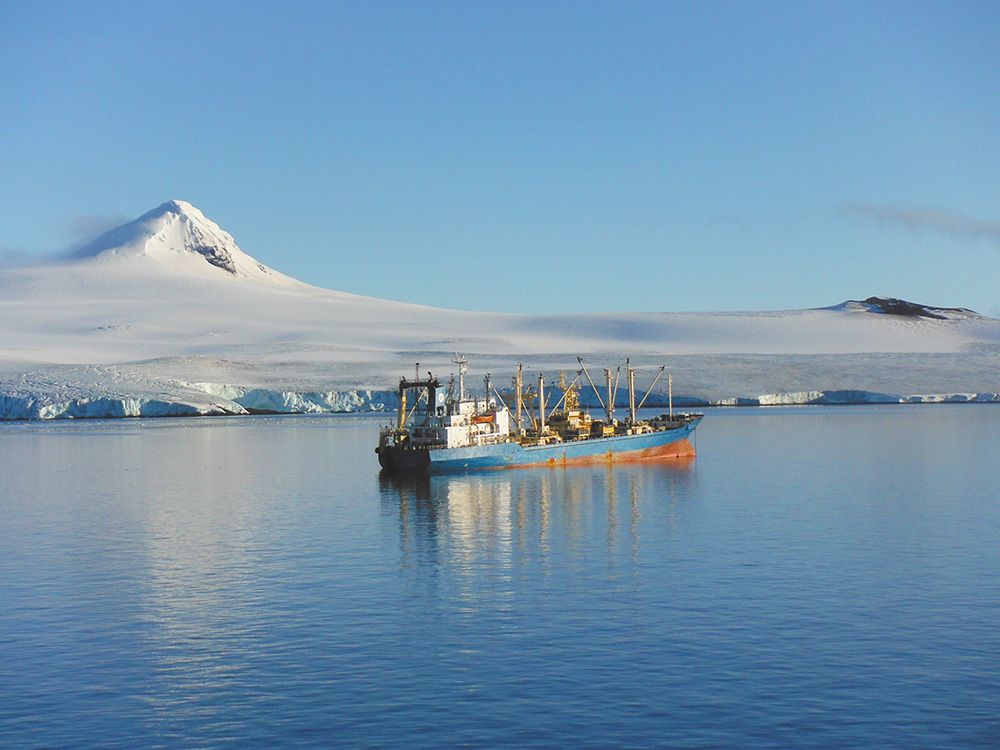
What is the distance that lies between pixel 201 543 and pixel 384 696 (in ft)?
47.3

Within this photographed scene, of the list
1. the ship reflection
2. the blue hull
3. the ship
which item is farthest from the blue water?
the ship

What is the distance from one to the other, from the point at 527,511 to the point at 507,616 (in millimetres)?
14811

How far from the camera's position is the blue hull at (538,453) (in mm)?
47062

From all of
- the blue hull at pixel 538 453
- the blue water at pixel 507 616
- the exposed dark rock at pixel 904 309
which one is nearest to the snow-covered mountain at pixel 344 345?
the exposed dark rock at pixel 904 309

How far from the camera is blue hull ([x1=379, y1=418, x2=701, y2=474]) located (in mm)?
47062

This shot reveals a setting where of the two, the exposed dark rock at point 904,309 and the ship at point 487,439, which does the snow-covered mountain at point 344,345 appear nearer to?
the exposed dark rock at point 904,309

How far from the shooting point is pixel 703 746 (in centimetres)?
1387

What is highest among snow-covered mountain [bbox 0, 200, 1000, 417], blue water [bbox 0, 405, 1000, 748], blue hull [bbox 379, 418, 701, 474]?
snow-covered mountain [bbox 0, 200, 1000, 417]

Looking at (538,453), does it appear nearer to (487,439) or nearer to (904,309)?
(487,439)

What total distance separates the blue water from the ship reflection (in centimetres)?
18

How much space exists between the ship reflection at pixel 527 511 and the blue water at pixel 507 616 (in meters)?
0.18

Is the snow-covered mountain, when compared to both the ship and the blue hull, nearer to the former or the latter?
the ship

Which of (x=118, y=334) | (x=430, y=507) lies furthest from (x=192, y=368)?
(x=430, y=507)

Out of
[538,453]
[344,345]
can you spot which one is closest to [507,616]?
[538,453]
